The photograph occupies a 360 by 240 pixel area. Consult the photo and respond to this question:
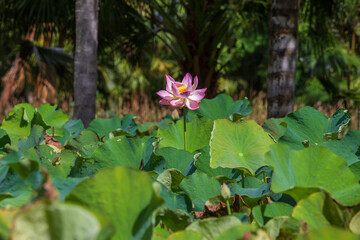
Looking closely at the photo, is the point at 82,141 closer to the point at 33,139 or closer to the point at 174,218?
the point at 33,139

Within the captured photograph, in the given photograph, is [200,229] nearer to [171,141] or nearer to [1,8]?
[171,141]

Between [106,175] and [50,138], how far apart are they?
33.3 inches

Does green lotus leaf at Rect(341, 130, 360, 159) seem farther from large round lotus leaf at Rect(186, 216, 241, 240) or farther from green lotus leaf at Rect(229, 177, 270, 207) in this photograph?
large round lotus leaf at Rect(186, 216, 241, 240)

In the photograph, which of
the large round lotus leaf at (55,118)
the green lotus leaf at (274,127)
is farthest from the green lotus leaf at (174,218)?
the large round lotus leaf at (55,118)

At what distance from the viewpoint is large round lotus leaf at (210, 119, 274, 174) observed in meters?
0.69

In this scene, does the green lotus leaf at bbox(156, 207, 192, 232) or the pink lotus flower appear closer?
the green lotus leaf at bbox(156, 207, 192, 232)

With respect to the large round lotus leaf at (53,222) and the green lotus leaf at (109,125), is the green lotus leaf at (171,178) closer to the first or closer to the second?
the large round lotus leaf at (53,222)

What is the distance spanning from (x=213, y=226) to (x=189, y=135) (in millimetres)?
531

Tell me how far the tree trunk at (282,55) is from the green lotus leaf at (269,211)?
Result: 8.80 feet

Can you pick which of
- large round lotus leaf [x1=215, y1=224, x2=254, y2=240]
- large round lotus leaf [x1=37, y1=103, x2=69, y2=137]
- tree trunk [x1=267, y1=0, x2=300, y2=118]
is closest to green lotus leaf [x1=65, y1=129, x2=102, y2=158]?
large round lotus leaf [x1=37, y1=103, x2=69, y2=137]

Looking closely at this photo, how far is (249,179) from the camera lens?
0.66m

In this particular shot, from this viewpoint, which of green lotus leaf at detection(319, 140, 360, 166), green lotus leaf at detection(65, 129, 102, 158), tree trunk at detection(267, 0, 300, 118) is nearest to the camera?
green lotus leaf at detection(319, 140, 360, 166)

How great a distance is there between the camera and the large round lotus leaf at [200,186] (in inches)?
23.1

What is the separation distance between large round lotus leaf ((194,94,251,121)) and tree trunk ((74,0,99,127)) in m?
2.09
